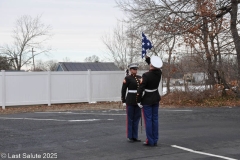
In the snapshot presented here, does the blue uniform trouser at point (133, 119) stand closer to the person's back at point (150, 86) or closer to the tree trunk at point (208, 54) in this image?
the person's back at point (150, 86)

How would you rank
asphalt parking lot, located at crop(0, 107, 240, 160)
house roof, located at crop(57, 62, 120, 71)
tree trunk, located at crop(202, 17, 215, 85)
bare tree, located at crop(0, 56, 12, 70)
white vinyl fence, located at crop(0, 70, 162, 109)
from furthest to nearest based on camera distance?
bare tree, located at crop(0, 56, 12, 70) → house roof, located at crop(57, 62, 120, 71) → tree trunk, located at crop(202, 17, 215, 85) → white vinyl fence, located at crop(0, 70, 162, 109) → asphalt parking lot, located at crop(0, 107, 240, 160)

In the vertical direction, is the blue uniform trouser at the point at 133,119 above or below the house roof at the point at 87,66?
below

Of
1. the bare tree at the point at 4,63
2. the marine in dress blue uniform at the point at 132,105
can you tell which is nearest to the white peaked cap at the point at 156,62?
the marine in dress blue uniform at the point at 132,105

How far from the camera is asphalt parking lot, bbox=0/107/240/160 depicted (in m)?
7.75

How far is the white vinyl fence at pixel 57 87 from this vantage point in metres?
21.7

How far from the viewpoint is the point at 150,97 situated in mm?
8828

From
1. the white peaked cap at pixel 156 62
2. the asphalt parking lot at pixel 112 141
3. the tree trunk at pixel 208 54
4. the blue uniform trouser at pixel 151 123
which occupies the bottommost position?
the asphalt parking lot at pixel 112 141

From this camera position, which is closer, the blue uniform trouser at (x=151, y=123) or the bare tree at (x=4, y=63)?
the blue uniform trouser at (x=151, y=123)

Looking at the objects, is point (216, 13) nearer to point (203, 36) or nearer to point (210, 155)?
point (203, 36)

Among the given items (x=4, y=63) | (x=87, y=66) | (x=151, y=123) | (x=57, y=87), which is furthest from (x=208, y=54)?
(x=4, y=63)

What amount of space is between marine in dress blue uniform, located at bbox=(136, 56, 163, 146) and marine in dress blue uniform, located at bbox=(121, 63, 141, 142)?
48 cm

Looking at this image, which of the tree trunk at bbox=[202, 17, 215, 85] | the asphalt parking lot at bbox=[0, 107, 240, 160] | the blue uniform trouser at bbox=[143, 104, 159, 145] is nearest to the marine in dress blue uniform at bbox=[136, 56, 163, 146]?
the blue uniform trouser at bbox=[143, 104, 159, 145]

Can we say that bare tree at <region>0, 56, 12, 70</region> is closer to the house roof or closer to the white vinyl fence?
the house roof

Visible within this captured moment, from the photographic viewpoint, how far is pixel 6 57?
1977 inches
